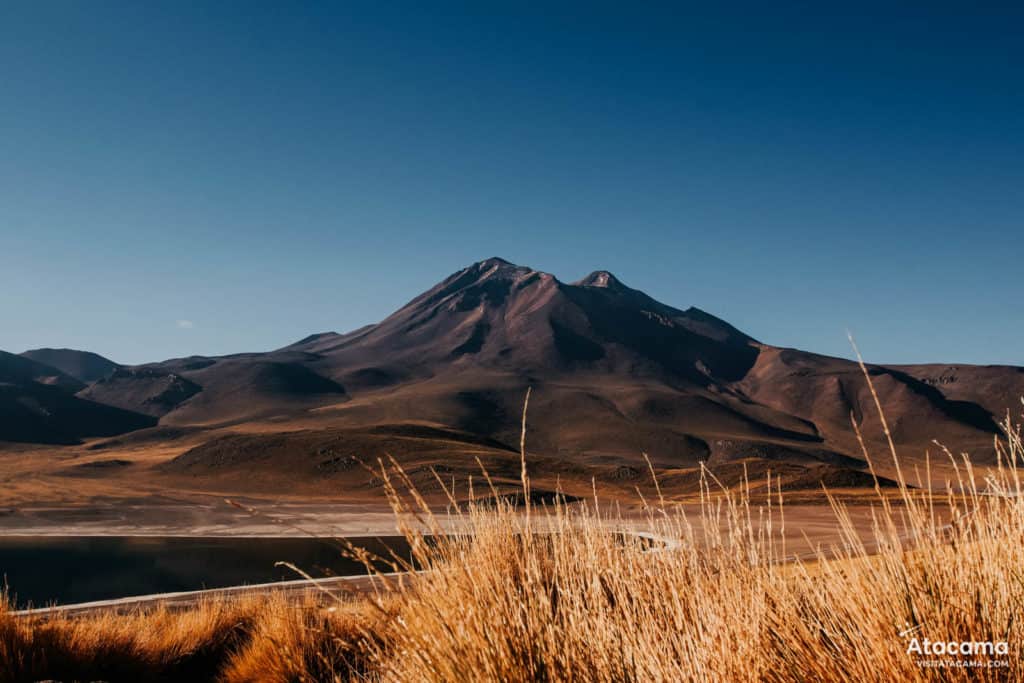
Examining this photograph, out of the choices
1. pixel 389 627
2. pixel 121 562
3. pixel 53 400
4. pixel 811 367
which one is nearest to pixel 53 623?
pixel 389 627

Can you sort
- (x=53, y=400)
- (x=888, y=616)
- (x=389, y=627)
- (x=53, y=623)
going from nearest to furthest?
(x=888, y=616) < (x=389, y=627) < (x=53, y=623) < (x=53, y=400)

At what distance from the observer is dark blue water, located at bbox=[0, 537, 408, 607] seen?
18.7m

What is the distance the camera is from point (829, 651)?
2.11 m

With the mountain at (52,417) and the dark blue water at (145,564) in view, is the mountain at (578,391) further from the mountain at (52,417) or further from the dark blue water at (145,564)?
the dark blue water at (145,564)

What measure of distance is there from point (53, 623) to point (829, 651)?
218 inches

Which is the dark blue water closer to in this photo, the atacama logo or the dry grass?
the dry grass

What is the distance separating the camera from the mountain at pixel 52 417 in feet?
278

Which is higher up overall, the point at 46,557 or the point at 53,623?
the point at 53,623

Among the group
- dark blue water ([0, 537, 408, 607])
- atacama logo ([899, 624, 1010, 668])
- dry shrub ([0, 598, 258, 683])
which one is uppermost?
atacama logo ([899, 624, 1010, 668])

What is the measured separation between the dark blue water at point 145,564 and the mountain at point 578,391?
2860 cm

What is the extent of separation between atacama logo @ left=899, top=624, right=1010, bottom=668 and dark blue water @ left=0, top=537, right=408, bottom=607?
16617mm

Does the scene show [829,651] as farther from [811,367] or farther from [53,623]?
[811,367]

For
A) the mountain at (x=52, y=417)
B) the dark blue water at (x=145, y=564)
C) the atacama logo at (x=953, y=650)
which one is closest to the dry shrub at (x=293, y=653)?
the atacama logo at (x=953, y=650)

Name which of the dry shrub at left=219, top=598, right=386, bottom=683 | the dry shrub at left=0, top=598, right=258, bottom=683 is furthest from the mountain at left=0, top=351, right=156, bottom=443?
the dry shrub at left=219, top=598, right=386, bottom=683
